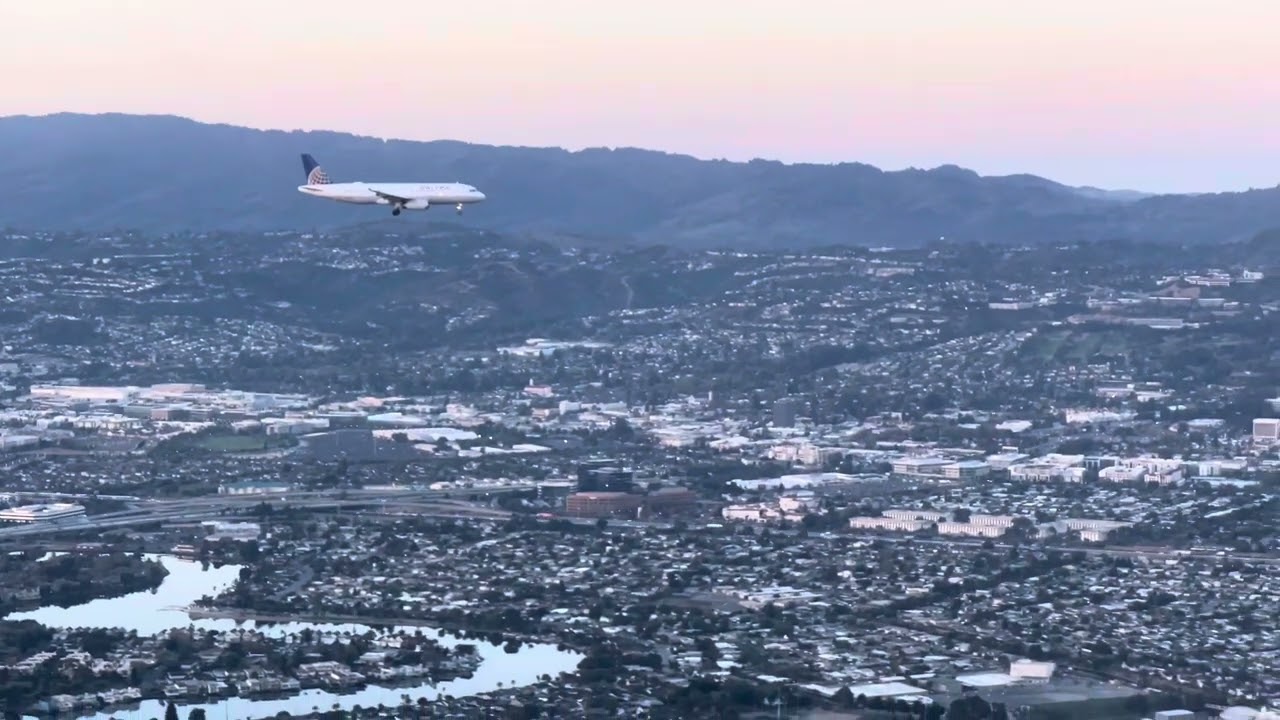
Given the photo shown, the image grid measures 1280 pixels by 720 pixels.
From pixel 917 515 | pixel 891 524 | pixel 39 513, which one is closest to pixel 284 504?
pixel 39 513

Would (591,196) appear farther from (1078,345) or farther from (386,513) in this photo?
(386,513)

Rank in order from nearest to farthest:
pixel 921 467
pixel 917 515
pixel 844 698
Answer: pixel 844 698
pixel 917 515
pixel 921 467

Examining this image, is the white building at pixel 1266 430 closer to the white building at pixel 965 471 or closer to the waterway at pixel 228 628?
the white building at pixel 965 471

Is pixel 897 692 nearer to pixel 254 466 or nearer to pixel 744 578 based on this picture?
pixel 744 578

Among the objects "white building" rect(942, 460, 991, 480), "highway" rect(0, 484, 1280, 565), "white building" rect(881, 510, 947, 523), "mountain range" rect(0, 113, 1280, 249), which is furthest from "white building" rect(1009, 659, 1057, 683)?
"mountain range" rect(0, 113, 1280, 249)

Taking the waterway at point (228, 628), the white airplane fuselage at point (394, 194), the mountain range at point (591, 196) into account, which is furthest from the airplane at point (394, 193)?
the mountain range at point (591, 196)

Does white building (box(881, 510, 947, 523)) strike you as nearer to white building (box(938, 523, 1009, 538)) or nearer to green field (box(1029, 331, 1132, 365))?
white building (box(938, 523, 1009, 538))
